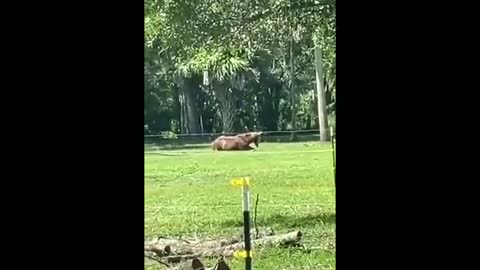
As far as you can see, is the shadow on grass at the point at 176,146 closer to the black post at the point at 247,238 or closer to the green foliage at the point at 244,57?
the green foliage at the point at 244,57

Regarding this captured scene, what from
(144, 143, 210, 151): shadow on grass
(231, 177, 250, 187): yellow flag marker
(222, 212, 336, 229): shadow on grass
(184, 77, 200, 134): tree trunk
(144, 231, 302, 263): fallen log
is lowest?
(144, 231, 302, 263): fallen log

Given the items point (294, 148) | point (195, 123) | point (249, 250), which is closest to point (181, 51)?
point (195, 123)

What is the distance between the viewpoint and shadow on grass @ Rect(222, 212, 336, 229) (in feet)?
4.80

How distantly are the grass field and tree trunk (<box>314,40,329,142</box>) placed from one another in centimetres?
3

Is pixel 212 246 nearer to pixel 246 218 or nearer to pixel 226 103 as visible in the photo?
pixel 246 218

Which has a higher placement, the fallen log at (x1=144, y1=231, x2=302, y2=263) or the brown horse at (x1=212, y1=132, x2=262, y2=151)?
the brown horse at (x1=212, y1=132, x2=262, y2=151)

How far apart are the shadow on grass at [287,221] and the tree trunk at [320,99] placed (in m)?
0.17

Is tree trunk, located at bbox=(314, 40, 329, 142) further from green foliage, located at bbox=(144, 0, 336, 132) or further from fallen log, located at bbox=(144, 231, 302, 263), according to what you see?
fallen log, located at bbox=(144, 231, 302, 263)

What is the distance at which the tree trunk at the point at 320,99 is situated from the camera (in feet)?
4.67

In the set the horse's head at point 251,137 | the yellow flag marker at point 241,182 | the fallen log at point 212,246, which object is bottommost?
the fallen log at point 212,246

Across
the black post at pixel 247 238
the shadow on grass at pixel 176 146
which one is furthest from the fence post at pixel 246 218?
the shadow on grass at pixel 176 146

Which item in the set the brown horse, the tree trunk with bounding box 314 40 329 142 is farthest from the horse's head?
the tree trunk with bounding box 314 40 329 142

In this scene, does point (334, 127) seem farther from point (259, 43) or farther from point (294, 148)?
point (259, 43)
